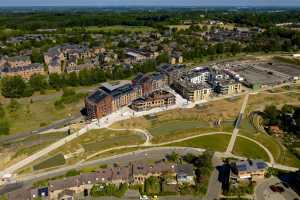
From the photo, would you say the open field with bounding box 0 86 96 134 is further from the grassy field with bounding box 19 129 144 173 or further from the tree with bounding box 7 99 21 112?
the grassy field with bounding box 19 129 144 173

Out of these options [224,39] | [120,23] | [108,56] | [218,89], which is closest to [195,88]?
[218,89]

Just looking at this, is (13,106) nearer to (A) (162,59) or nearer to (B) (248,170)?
(A) (162,59)

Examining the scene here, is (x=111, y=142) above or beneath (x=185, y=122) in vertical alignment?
beneath

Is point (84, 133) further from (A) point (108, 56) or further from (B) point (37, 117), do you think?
(A) point (108, 56)

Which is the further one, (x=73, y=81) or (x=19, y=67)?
(x=19, y=67)

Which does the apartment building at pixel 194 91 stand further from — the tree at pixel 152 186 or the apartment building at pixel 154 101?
the tree at pixel 152 186

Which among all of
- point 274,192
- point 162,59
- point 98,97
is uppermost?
point 162,59

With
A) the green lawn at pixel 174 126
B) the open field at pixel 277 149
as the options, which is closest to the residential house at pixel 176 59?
the green lawn at pixel 174 126

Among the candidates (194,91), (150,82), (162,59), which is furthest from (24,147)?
(162,59)
